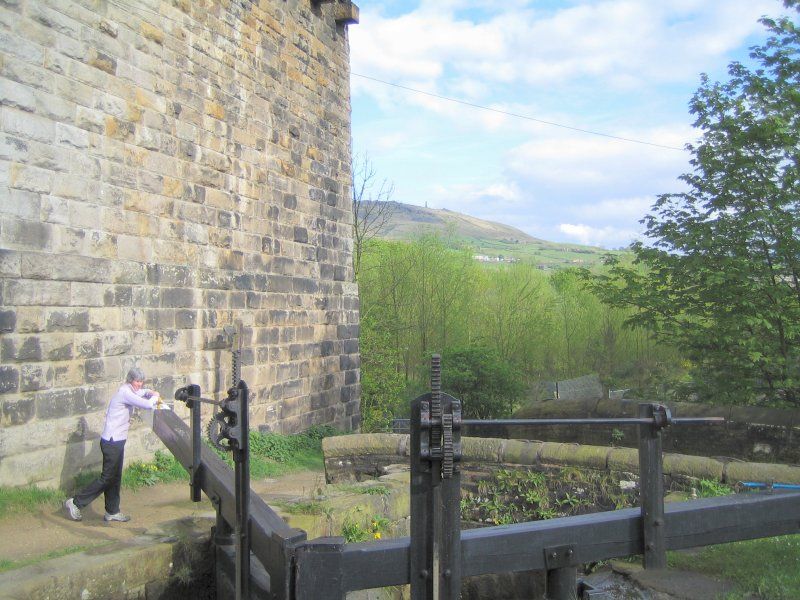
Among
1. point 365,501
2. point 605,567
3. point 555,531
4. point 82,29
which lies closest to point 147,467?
point 365,501

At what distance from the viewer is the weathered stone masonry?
6.75 m

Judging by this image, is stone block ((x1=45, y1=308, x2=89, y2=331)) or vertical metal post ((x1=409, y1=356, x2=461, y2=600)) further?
stone block ((x1=45, y1=308, x2=89, y2=331))

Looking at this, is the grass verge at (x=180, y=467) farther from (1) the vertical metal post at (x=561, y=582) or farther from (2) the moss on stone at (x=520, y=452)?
(1) the vertical metal post at (x=561, y=582)

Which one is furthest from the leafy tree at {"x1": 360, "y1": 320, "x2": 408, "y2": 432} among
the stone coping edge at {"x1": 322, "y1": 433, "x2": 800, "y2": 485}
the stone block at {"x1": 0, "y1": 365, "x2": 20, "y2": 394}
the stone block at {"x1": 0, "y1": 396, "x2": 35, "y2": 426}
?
the stone block at {"x1": 0, "y1": 365, "x2": 20, "y2": 394}

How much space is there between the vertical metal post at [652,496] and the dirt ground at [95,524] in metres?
3.35

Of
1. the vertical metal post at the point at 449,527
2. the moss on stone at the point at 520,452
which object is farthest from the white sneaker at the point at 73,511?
the vertical metal post at the point at 449,527

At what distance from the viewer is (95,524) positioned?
19.9 ft

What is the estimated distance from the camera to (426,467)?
282 cm

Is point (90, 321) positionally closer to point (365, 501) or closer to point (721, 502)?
point (365, 501)

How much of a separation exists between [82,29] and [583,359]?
18.3 metres

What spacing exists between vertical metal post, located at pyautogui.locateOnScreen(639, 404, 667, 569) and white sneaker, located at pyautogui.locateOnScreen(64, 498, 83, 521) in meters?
4.80

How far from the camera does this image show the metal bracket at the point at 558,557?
3.30 metres

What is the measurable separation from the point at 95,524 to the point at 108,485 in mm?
327

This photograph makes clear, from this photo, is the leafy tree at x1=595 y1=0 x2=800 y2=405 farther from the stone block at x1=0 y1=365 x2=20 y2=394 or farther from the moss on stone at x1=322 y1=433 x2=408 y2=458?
the stone block at x1=0 y1=365 x2=20 y2=394
